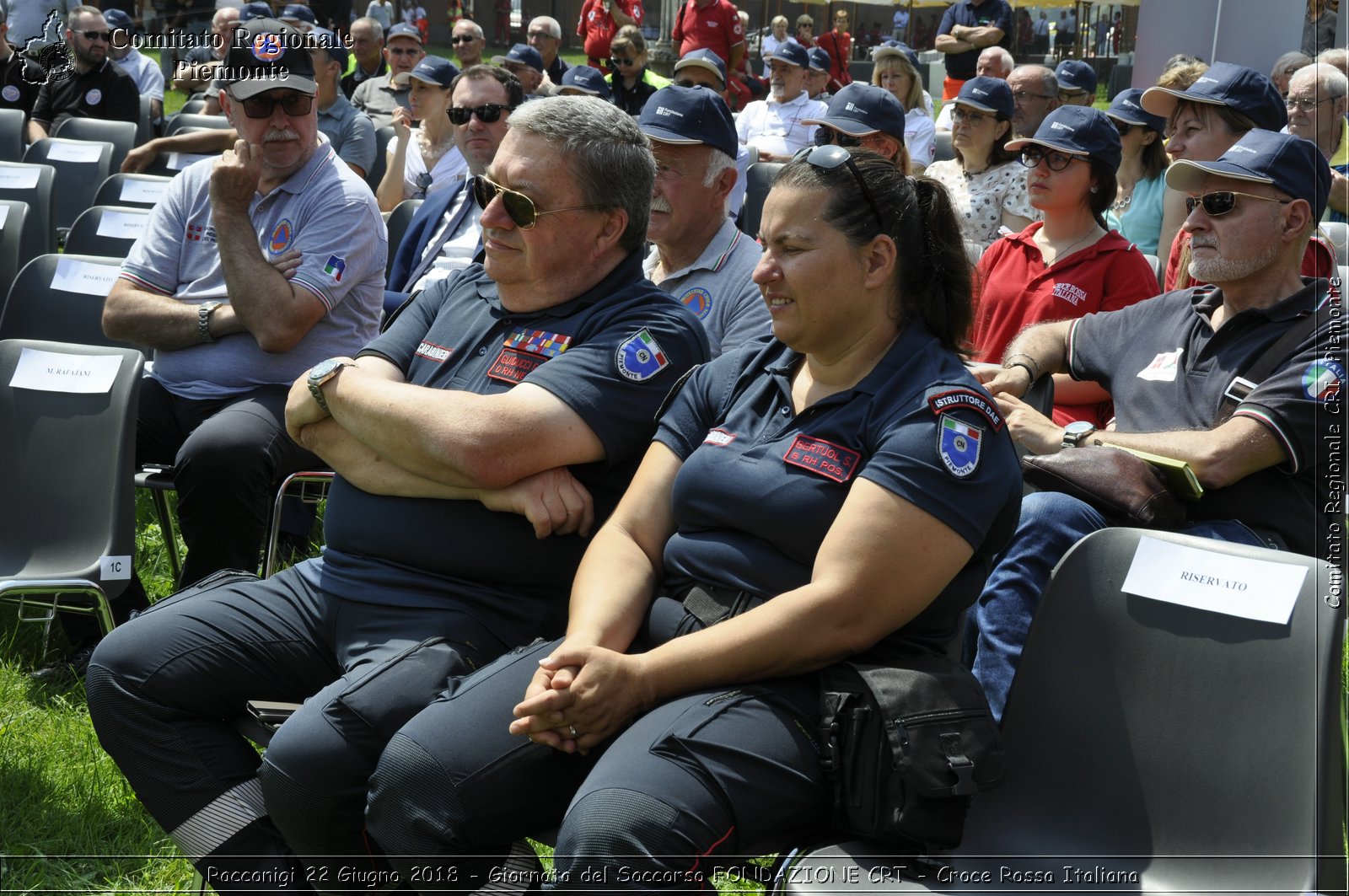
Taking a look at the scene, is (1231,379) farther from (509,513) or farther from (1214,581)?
(509,513)

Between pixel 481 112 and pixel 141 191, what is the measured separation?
1778 millimetres

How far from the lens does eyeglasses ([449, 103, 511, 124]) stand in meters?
5.41

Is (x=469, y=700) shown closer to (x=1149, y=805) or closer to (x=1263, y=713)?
(x=1149, y=805)

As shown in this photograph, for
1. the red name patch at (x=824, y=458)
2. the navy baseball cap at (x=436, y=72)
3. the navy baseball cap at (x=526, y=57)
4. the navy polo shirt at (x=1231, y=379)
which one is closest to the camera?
the red name patch at (x=824, y=458)

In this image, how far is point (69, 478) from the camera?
3514mm

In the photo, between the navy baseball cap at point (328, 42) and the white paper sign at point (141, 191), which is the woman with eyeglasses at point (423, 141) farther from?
the white paper sign at point (141, 191)

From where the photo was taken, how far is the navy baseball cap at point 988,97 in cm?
561

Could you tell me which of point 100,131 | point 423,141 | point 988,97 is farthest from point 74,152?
point 988,97

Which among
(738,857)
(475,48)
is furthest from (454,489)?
(475,48)

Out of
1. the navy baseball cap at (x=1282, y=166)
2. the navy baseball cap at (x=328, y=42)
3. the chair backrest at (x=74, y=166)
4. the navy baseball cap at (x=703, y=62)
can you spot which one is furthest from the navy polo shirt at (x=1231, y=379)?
the navy baseball cap at (x=703, y=62)

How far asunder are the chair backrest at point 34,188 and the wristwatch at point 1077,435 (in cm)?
470

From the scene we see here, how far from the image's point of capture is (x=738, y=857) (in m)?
1.98

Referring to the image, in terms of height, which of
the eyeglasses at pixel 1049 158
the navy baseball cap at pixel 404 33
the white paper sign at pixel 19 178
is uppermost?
the eyeglasses at pixel 1049 158

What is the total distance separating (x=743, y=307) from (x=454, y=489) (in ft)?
3.91
